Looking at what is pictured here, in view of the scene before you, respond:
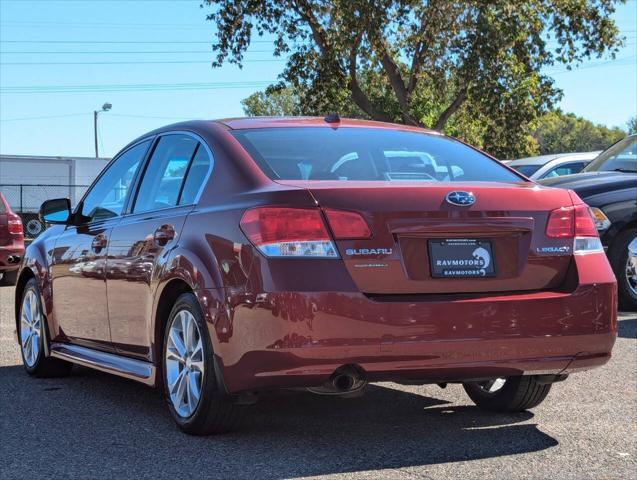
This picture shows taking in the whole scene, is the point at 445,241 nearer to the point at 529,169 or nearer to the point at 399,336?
the point at 399,336

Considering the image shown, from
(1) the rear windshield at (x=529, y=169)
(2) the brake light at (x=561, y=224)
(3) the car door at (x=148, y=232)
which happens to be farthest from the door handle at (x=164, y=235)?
(1) the rear windshield at (x=529, y=169)

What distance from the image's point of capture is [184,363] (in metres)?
5.09

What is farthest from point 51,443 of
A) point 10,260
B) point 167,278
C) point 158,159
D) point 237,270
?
point 10,260

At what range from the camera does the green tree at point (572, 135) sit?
123438 mm

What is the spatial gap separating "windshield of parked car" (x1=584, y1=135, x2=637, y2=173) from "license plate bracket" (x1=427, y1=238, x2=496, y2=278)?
7472 millimetres

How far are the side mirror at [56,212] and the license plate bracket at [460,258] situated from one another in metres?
3.14

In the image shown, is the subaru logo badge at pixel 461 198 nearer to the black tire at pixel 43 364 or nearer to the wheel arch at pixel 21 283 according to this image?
the black tire at pixel 43 364

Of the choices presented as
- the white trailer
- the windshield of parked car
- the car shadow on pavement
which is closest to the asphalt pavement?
the car shadow on pavement

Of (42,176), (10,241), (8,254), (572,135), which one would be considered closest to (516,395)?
(8,254)

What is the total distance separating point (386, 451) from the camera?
4789 mm

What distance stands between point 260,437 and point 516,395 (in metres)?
1.48

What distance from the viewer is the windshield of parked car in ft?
38.4

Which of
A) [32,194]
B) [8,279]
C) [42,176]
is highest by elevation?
[42,176]

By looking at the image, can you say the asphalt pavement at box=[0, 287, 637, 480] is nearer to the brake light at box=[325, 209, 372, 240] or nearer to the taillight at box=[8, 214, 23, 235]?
the brake light at box=[325, 209, 372, 240]
